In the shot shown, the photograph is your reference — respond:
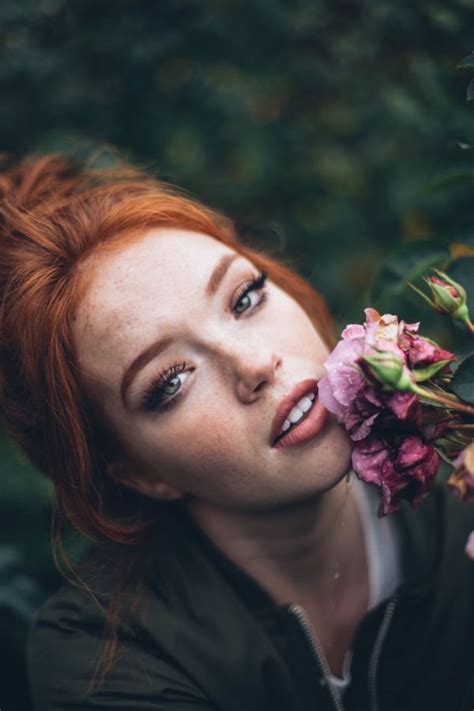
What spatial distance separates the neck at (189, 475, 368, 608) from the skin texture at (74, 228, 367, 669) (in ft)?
0.05

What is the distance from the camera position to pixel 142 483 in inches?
58.3

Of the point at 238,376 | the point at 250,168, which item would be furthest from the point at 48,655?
the point at 250,168

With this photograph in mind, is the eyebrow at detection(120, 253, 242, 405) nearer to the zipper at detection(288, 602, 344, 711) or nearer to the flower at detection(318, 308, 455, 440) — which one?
the flower at detection(318, 308, 455, 440)

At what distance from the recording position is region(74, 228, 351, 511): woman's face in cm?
122

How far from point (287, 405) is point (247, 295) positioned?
0.86 ft

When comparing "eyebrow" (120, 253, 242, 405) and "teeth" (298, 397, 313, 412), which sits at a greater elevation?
"eyebrow" (120, 253, 242, 405)

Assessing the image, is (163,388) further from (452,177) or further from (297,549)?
(452,177)

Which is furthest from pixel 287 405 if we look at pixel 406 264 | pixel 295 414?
pixel 406 264

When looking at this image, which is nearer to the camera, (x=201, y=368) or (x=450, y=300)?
(x=450, y=300)

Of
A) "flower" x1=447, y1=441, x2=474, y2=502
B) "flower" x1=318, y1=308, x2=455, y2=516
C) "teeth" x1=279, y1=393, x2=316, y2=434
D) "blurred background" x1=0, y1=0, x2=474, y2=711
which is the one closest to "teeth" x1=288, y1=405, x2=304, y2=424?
"teeth" x1=279, y1=393, x2=316, y2=434

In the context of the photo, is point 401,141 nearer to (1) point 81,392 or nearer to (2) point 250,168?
(2) point 250,168

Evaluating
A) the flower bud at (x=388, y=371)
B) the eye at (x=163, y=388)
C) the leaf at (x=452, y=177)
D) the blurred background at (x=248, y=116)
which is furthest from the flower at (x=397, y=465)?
the blurred background at (x=248, y=116)

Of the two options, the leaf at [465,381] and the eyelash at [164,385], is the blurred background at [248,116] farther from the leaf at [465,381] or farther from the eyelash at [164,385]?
the leaf at [465,381]

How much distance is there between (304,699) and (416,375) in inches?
33.7
